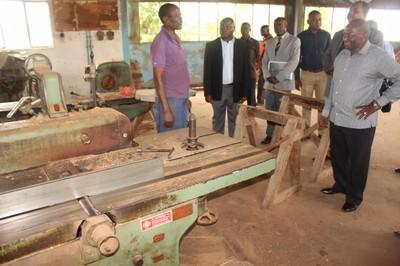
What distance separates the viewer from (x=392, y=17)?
33.0 ft

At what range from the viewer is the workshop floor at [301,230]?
2.22m

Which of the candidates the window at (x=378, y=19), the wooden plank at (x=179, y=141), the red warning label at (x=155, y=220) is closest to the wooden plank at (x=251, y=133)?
the wooden plank at (x=179, y=141)

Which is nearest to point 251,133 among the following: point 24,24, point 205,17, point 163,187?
point 163,187

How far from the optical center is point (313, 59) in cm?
448

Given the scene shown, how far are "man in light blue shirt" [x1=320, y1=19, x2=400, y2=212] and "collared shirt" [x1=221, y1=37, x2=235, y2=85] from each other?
1264 mm

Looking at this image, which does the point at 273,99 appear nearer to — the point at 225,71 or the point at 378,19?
the point at 225,71

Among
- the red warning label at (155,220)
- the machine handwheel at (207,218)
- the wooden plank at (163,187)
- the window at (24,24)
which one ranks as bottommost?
the machine handwheel at (207,218)

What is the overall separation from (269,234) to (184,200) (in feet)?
4.22

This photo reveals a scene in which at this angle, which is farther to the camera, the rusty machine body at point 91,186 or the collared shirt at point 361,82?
the collared shirt at point 361,82

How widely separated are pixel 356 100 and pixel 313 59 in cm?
220

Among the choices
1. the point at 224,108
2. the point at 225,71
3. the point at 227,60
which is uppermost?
the point at 227,60

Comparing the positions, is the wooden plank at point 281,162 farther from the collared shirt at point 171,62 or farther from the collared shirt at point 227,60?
the collared shirt at point 227,60

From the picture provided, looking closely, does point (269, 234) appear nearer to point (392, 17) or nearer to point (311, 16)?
point (311, 16)

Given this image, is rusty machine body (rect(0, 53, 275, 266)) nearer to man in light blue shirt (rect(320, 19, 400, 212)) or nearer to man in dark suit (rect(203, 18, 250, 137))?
man in light blue shirt (rect(320, 19, 400, 212))
